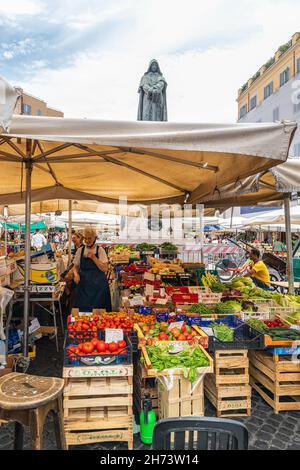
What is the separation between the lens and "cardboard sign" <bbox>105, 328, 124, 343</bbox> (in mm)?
3375

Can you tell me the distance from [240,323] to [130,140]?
8.95 ft

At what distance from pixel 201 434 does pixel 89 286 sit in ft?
12.9

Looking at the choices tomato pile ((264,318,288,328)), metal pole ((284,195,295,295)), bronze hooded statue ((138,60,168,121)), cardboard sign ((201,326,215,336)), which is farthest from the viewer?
bronze hooded statue ((138,60,168,121))

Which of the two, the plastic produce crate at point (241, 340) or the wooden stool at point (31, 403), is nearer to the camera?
the wooden stool at point (31, 403)

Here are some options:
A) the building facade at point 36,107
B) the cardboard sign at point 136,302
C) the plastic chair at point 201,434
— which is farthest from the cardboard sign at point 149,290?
the building facade at point 36,107

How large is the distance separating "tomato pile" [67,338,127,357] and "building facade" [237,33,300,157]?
2818 centimetres

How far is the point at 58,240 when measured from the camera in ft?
96.6

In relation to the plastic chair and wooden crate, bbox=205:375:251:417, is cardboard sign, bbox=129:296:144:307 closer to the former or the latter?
wooden crate, bbox=205:375:251:417

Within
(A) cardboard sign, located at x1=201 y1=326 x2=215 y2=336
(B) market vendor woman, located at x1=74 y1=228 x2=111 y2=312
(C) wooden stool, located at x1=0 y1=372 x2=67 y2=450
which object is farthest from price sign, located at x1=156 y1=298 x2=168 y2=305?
(C) wooden stool, located at x1=0 y1=372 x2=67 y2=450

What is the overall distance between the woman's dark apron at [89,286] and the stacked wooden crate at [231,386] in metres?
2.35

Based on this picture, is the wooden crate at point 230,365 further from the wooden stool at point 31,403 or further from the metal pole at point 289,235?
the metal pole at point 289,235

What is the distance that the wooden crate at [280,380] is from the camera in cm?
376

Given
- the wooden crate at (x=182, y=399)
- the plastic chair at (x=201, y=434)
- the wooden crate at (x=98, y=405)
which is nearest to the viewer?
the plastic chair at (x=201, y=434)
